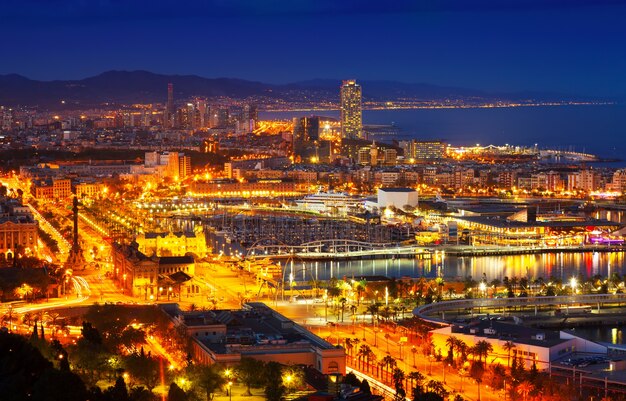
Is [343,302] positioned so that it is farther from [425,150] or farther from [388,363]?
[425,150]

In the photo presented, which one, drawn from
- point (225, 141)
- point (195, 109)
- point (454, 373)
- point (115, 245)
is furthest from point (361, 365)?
point (195, 109)

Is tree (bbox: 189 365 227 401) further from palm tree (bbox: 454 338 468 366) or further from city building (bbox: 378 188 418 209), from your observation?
city building (bbox: 378 188 418 209)

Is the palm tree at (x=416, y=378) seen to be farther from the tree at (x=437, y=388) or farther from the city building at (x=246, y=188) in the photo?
the city building at (x=246, y=188)

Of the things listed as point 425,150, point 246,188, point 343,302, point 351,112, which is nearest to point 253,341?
point 343,302

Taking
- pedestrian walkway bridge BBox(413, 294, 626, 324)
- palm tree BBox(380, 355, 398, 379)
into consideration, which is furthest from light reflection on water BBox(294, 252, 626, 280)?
palm tree BBox(380, 355, 398, 379)

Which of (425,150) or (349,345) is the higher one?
(425,150)
